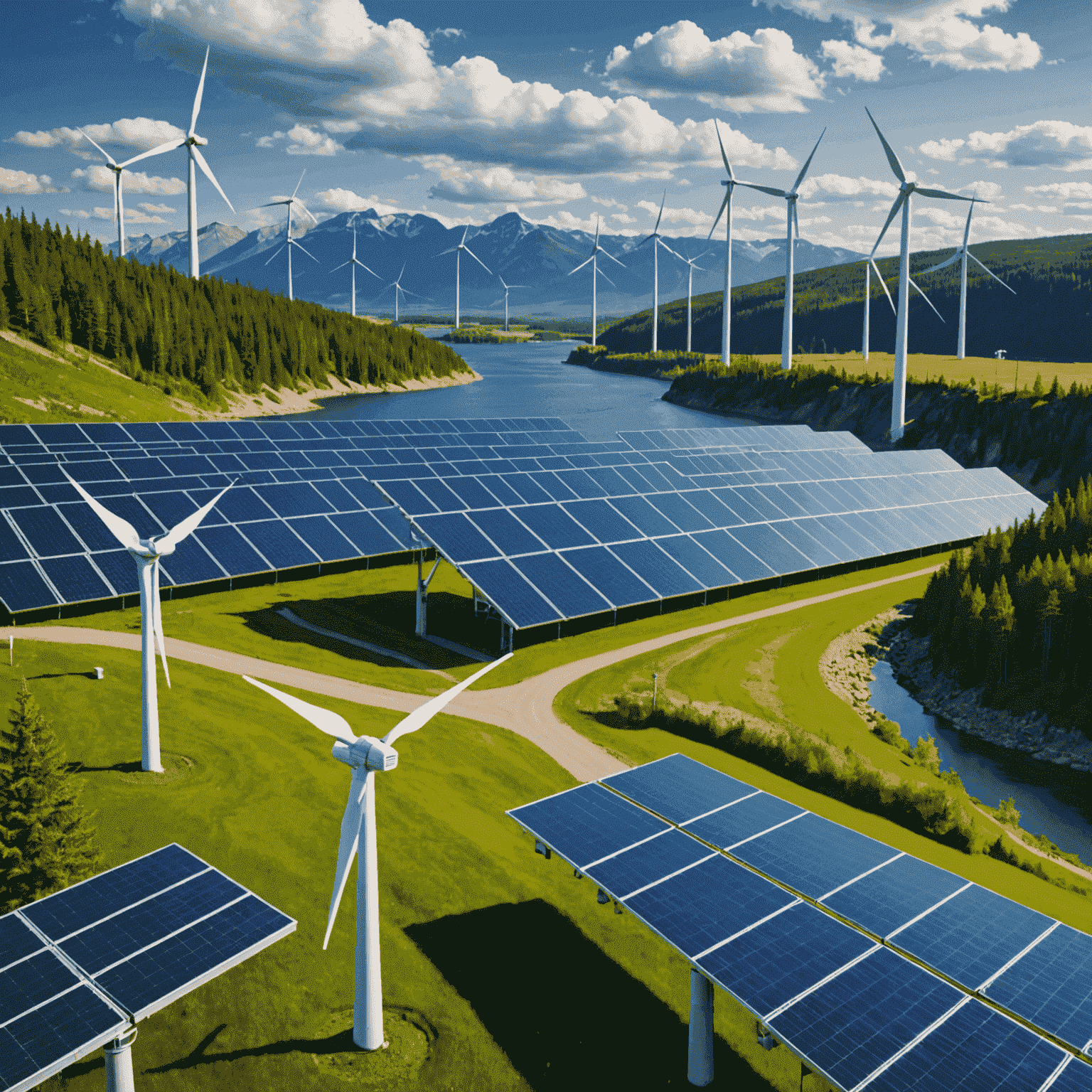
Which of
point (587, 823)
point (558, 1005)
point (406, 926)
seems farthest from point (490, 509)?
point (558, 1005)

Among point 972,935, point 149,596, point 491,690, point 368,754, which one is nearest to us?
point 368,754

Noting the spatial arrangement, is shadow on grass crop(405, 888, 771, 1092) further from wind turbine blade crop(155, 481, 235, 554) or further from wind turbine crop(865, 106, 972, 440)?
wind turbine crop(865, 106, 972, 440)

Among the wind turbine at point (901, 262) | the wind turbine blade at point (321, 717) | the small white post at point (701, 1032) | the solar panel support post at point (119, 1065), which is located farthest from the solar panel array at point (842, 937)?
the wind turbine at point (901, 262)

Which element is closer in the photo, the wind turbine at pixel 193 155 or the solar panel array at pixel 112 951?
the solar panel array at pixel 112 951

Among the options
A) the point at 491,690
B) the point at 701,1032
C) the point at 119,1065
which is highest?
the point at 119,1065

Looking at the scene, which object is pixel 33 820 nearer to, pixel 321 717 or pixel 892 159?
pixel 321 717

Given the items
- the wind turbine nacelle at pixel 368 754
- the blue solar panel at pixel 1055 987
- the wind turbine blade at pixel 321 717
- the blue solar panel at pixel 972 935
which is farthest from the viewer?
the blue solar panel at pixel 972 935

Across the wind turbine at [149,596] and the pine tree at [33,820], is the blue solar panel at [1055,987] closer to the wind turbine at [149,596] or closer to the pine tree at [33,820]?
the pine tree at [33,820]
